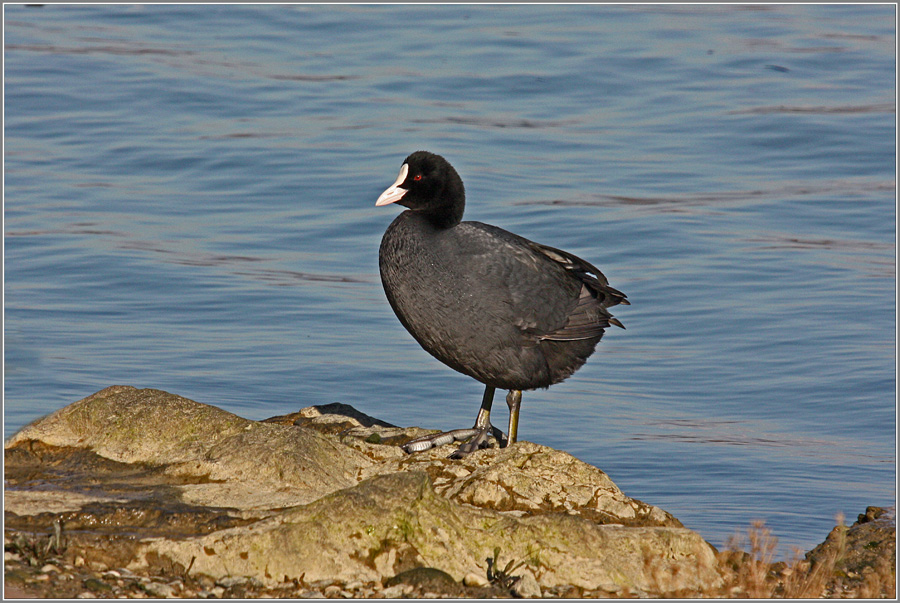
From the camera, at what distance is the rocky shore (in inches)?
180

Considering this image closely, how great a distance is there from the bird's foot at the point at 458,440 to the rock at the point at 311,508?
98 millimetres

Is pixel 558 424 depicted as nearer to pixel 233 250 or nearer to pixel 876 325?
pixel 876 325

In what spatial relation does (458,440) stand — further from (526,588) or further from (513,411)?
(526,588)

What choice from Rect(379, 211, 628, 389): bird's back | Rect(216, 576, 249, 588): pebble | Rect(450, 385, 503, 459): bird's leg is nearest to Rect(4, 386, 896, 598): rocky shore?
Rect(216, 576, 249, 588): pebble

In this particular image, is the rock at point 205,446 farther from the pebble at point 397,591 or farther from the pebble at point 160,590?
the pebble at point 397,591

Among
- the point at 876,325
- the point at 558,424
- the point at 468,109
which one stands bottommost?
the point at 558,424

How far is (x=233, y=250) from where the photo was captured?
42.8 ft

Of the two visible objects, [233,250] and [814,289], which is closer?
[814,289]

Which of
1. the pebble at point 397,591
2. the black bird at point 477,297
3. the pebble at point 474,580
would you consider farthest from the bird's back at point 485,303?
the pebble at point 397,591

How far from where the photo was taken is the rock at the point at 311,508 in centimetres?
→ 464

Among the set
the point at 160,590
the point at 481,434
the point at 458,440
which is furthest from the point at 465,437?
the point at 160,590

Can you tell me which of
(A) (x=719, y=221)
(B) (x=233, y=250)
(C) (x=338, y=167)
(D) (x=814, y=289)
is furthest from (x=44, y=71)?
(D) (x=814, y=289)

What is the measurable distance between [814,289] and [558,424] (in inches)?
176

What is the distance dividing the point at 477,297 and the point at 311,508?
178cm
